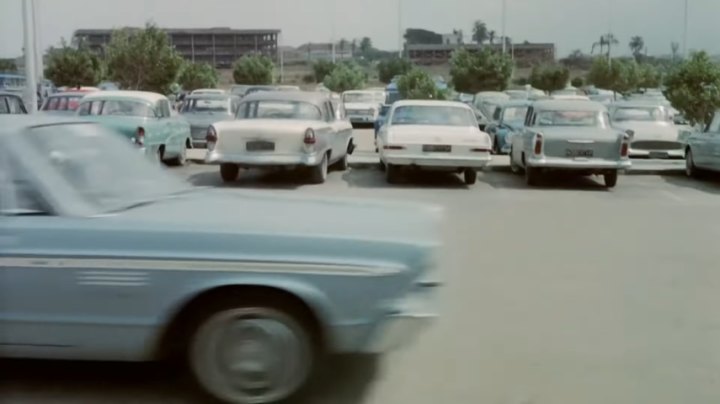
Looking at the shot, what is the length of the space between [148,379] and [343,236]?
139 centimetres

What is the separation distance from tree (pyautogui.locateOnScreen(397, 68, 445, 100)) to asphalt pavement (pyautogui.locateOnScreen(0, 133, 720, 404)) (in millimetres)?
20196

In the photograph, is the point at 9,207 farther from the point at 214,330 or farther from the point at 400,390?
the point at 400,390

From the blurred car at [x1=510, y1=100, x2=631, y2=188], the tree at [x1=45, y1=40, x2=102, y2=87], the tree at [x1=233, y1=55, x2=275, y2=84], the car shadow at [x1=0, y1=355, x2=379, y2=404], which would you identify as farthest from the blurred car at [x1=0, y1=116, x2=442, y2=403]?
the tree at [x1=233, y1=55, x2=275, y2=84]

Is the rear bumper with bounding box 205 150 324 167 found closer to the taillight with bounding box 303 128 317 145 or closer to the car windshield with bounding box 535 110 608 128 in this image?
the taillight with bounding box 303 128 317 145

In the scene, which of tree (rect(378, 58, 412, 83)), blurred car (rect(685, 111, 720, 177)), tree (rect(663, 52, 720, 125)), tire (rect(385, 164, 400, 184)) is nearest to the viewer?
tire (rect(385, 164, 400, 184))

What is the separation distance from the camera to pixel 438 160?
553 inches

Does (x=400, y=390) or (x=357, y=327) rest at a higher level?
(x=357, y=327)

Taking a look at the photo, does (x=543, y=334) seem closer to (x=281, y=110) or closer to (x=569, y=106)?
(x=281, y=110)

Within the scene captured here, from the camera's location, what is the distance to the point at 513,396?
4.59 m

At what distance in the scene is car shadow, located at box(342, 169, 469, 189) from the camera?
14.7 m

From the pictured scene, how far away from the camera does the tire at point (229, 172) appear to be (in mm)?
14578

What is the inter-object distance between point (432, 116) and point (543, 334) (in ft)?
31.9

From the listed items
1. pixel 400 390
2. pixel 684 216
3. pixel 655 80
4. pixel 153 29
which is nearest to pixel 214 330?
pixel 400 390

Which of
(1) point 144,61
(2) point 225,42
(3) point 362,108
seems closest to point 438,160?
(1) point 144,61
